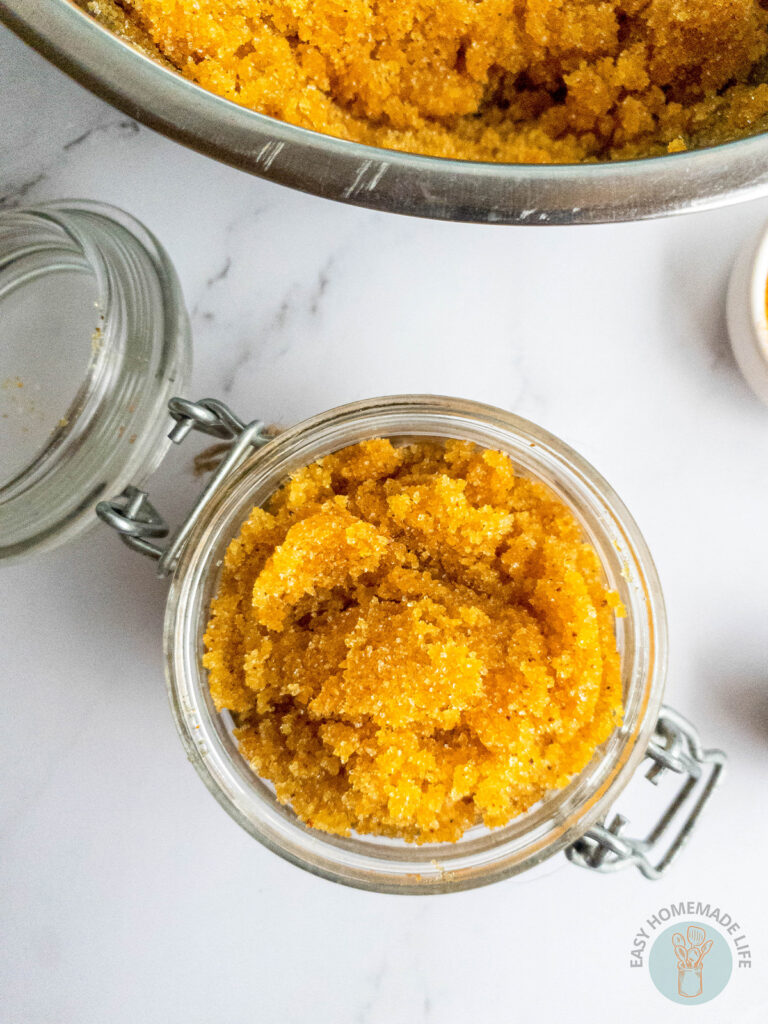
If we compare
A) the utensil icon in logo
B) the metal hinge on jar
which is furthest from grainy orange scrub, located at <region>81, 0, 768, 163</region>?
the utensil icon in logo

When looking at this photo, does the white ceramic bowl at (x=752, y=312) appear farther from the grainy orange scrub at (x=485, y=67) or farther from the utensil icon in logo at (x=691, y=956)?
the utensil icon in logo at (x=691, y=956)

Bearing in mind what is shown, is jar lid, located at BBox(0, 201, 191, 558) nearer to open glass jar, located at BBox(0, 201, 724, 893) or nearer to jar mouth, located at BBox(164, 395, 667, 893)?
open glass jar, located at BBox(0, 201, 724, 893)

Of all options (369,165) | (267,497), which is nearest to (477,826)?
(267,497)

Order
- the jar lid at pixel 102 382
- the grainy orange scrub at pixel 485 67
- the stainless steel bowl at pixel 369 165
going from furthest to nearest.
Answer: the jar lid at pixel 102 382, the grainy orange scrub at pixel 485 67, the stainless steel bowl at pixel 369 165

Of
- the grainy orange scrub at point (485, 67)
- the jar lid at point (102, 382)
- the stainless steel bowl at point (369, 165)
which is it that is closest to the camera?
the stainless steel bowl at point (369, 165)

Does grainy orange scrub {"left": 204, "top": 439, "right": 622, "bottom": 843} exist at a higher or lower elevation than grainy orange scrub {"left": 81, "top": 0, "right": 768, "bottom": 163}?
lower

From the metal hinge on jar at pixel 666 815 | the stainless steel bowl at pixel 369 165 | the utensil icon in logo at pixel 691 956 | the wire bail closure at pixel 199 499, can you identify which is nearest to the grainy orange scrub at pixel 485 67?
the stainless steel bowl at pixel 369 165

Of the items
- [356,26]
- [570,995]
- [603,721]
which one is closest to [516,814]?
[603,721]
